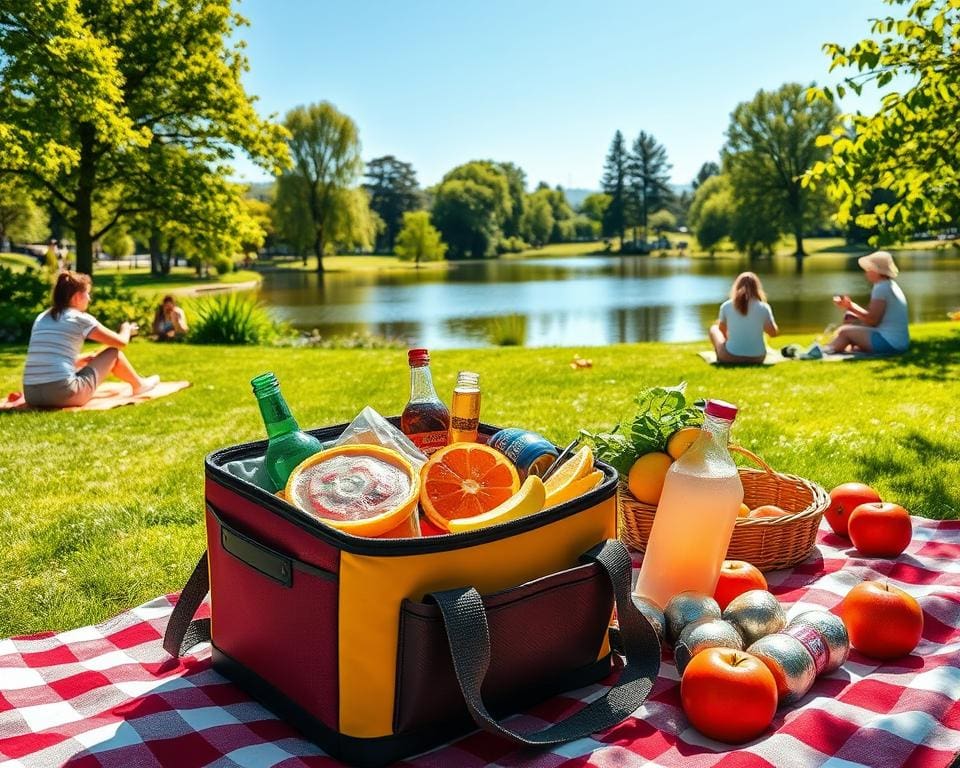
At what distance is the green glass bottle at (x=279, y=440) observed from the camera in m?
2.15

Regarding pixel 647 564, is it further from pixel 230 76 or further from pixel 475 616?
pixel 230 76

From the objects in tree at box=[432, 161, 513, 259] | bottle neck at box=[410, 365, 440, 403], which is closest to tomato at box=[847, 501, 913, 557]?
bottle neck at box=[410, 365, 440, 403]

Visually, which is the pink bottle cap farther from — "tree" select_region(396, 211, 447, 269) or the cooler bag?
"tree" select_region(396, 211, 447, 269)

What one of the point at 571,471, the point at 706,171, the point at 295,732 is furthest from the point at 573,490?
the point at 706,171

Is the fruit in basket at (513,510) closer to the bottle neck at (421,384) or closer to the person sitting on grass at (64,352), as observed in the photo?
the bottle neck at (421,384)

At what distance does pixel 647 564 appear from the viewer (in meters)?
2.48

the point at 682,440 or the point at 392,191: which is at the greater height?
the point at 392,191

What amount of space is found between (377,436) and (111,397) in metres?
6.21

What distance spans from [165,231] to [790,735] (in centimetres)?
1748

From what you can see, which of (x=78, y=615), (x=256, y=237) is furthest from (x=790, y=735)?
(x=256, y=237)

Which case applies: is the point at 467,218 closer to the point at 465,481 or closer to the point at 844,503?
the point at 844,503

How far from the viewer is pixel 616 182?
323ft

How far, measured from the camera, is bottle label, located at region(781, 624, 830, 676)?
6.66ft

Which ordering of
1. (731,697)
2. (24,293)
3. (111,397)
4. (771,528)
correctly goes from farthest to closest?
1. (24,293)
2. (111,397)
3. (771,528)
4. (731,697)
